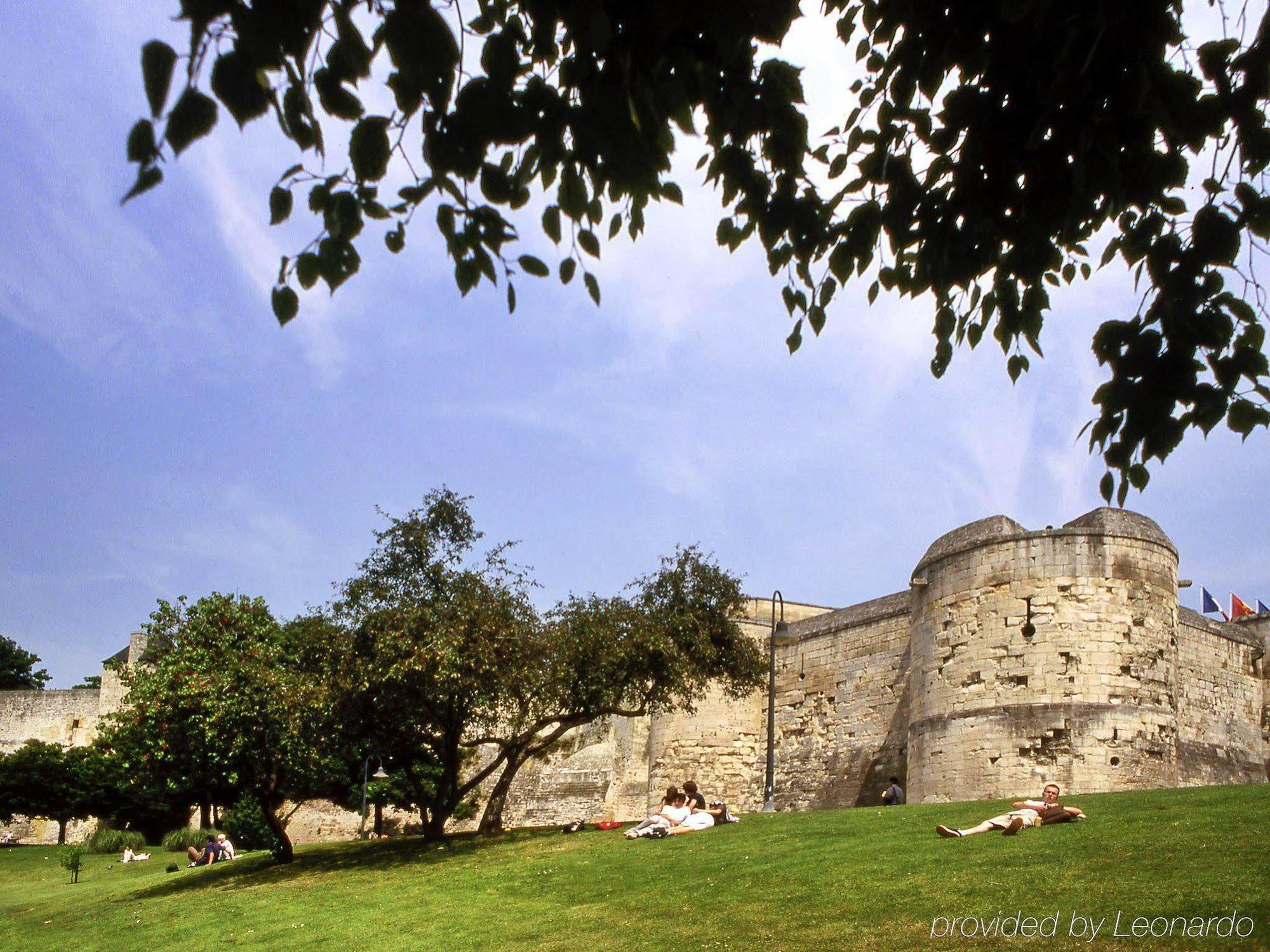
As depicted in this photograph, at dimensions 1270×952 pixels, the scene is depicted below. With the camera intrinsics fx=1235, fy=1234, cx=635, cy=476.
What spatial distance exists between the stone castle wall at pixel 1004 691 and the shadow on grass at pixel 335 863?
22.6 feet

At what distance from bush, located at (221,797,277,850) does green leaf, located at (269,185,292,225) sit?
31153 mm

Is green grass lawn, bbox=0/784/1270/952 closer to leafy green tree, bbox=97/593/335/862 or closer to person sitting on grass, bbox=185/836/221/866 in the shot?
leafy green tree, bbox=97/593/335/862

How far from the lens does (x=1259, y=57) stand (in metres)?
5.28

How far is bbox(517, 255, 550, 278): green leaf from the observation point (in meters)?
4.74

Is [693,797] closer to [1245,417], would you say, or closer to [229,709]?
[229,709]

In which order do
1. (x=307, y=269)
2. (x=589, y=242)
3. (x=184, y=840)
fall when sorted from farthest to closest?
(x=184, y=840)
(x=589, y=242)
(x=307, y=269)

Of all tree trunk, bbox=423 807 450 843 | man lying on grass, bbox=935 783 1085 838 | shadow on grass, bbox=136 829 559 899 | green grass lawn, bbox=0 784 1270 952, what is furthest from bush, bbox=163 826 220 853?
man lying on grass, bbox=935 783 1085 838

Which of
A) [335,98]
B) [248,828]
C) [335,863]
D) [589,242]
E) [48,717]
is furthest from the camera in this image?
[48,717]

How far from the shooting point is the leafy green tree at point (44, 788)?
3781cm

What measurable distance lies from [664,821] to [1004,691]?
621cm

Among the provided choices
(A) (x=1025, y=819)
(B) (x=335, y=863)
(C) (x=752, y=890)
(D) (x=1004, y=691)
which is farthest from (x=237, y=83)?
(B) (x=335, y=863)

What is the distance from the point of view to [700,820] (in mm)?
17766

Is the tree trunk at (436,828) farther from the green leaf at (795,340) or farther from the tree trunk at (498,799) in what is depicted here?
the green leaf at (795,340)

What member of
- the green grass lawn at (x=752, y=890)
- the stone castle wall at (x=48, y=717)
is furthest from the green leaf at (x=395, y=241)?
the stone castle wall at (x=48, y=717)
